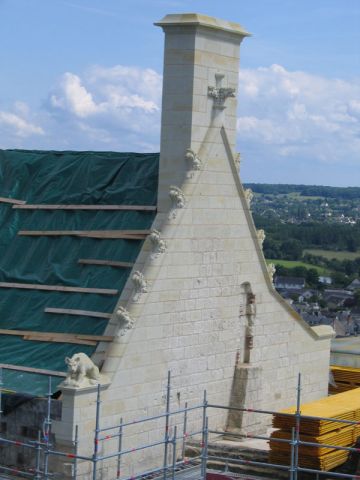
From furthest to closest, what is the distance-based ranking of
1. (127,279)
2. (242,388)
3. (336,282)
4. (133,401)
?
(336,282)
(242,388)
(127,279)
(133,401)

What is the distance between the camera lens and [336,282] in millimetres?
166000

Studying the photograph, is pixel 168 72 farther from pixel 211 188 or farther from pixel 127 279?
pixel 127 279

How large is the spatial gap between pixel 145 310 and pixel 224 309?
12.9 feet

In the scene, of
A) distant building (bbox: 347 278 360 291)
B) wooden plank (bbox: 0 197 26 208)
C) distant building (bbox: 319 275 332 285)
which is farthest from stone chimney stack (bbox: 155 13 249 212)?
distant building (bbox: 319 275 332 285)

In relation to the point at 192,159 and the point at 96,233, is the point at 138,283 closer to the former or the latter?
the point at 96,233

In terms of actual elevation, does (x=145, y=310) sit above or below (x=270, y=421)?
above

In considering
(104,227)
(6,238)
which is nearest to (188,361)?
(104,227)

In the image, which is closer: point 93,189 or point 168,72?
point 168,72

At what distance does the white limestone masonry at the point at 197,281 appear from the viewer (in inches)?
1156

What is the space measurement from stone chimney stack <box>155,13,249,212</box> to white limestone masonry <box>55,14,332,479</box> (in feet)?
A: 0.09

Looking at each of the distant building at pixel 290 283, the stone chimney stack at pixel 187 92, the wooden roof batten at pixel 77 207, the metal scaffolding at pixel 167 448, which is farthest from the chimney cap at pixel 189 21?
the distant building at pixel 290 283

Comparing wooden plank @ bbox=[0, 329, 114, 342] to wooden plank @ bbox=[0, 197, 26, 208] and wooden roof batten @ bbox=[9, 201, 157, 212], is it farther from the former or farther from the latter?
wooden plank @ bbox=[0, 197, 26, 208]

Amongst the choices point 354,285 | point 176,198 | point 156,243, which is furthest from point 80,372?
point 354,285

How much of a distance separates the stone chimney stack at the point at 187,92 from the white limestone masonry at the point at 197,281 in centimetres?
3
